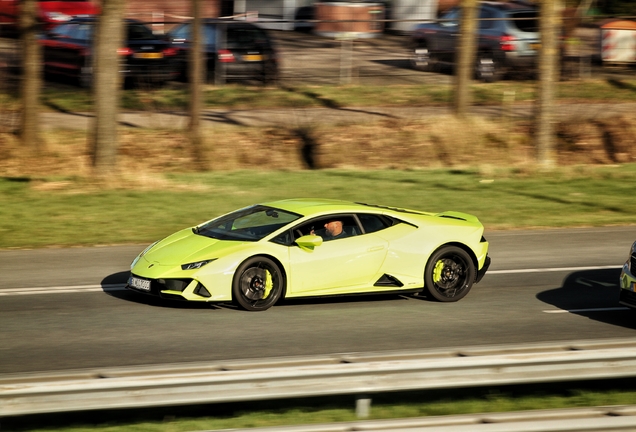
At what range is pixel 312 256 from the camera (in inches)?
423

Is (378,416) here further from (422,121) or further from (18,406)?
(422,121)

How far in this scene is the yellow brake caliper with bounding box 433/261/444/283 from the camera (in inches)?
450

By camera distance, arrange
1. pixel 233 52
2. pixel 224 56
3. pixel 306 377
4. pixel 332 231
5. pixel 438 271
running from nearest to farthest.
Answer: pixel 306 377 → pixel 332 231 → pixel 438 271 → pixel 224 56 → pixel 233 52

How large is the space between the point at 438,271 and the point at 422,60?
63.4 ft

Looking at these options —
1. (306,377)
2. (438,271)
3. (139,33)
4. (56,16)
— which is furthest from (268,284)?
(56,16)

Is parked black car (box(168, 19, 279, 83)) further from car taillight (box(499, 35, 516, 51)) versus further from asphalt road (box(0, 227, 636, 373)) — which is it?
asphalt road (box(0, 227, 636, 373))

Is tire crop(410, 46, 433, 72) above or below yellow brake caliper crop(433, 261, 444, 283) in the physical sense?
above

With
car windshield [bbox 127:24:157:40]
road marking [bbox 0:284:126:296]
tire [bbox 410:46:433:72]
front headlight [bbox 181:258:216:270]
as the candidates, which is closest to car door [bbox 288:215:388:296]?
front headlight [bbox 181:258:216:270]

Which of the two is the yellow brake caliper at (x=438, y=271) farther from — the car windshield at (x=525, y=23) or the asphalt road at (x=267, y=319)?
the car windshield at (x=525, y=23)

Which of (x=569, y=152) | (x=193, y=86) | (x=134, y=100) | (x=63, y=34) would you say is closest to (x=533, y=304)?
(x=193, y=86)

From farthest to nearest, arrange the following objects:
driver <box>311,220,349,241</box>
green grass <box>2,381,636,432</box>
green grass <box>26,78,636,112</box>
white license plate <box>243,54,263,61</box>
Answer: white license plate <box>243,54,263,61</box>, green grass <box>26,78,636,112</box>, driver <box>311,220,349,241</box>, green grass <box>2,381,636,432</box>

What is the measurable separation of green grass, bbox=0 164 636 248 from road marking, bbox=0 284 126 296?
3.11m

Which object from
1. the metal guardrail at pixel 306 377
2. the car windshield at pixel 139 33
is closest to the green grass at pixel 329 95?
the car windshield at pixel 139 33

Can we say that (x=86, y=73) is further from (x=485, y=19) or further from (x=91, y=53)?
(x=485, y=19)
